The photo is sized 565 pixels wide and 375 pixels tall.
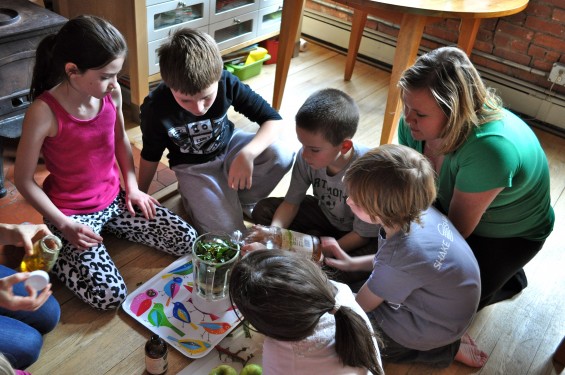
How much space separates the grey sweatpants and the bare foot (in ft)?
2.50

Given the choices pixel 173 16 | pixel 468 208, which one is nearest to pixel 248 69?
pixel 173 16

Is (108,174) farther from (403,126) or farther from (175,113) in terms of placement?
(403,126)

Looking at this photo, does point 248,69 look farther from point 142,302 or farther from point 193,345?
point 193,345

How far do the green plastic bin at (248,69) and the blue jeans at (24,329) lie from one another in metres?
1.59

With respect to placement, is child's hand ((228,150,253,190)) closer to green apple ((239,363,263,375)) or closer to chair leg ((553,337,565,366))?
green apple ((239,363,263,375))

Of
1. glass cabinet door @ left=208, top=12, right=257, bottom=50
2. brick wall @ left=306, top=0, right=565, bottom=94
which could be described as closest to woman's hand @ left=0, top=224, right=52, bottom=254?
glass cabinet door @ left=208, top=12, right=257, bottom=50

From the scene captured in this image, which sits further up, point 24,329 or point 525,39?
point 525,39

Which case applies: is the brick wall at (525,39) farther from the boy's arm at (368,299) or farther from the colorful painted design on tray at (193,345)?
the colorful painted design on tray at (193,345)

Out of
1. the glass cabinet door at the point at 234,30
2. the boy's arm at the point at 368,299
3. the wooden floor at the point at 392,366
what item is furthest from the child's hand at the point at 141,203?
the glass cabinet door at the point at 234,30

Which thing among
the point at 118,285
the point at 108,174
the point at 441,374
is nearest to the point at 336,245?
the point at 441,374

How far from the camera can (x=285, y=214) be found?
166 centimetres

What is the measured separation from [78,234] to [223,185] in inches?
19.8

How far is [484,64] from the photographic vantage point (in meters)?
2.66

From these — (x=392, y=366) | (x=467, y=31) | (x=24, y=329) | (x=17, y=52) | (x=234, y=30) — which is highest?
(x=467, y=31)
